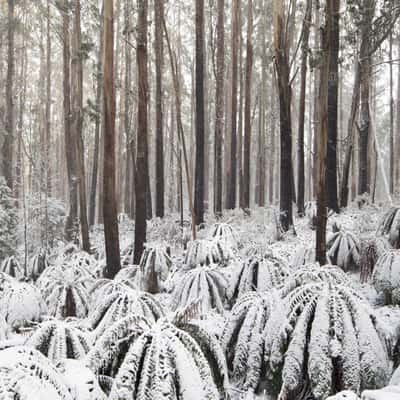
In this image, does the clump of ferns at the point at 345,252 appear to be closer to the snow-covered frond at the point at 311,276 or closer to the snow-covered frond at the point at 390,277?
the snow-covered frond at the point at 390,277

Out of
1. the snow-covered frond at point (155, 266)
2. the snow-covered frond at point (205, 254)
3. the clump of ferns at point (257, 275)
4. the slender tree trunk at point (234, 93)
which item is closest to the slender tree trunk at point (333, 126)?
the snow-covered frond at point (205, 254)

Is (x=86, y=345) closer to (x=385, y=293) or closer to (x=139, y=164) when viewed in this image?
(x=385, y=293)

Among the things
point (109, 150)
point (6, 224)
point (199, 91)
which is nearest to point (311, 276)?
point (109, 150)

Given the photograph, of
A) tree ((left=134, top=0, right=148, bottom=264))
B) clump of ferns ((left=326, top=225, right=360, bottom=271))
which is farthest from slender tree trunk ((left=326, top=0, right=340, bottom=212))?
clump of ferns ((left=326, top=225, right=360, bottom=271))

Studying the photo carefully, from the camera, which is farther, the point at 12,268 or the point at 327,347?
the point at 12,268

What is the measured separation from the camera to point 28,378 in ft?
5.37

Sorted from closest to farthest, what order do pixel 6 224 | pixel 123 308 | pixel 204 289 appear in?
1. pixel 123 308
2. pixel 204 289
3. pixel 6 224

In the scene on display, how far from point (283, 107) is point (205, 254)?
434cm

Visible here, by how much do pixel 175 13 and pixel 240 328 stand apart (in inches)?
1139


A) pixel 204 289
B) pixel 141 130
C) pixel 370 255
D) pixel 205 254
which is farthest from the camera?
pixel 141 130

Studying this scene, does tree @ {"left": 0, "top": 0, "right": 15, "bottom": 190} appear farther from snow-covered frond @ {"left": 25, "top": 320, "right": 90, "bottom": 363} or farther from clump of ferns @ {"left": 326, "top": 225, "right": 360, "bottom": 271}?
snow-covered frond @ {"left": 25, "top": 320, "right": 90, "bottom": 363}

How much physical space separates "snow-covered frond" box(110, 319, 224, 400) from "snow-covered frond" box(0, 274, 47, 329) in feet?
8.64

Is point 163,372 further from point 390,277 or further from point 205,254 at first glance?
point 205,254

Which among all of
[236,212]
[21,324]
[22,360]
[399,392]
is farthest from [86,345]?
[236,212]
